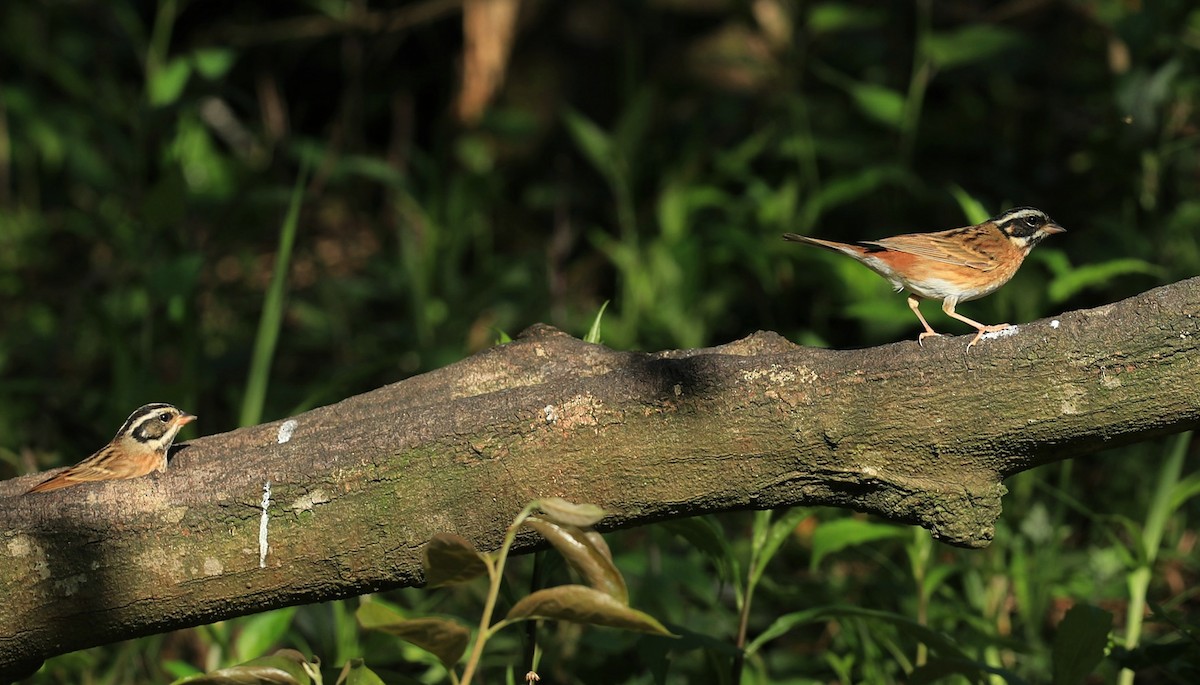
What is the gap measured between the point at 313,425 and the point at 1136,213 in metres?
5.81

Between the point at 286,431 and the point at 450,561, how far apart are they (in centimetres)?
Result: 124

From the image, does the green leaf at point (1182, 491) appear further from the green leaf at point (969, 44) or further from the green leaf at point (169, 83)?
the green leaf at point (169, 83)

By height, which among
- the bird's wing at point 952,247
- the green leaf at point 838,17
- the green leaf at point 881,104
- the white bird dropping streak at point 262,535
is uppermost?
the white bird dropping streak at point 262,535

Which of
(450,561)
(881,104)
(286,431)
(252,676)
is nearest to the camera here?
(450,561)

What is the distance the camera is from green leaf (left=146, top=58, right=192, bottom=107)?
23.6 feet

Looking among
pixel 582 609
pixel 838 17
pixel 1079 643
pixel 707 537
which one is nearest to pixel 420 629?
pixel 582 609

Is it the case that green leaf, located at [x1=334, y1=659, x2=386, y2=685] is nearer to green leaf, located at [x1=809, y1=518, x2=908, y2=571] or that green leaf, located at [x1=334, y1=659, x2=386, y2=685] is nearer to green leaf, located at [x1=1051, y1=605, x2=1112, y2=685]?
green leaf, located at [x1=809, y1=518, x2=908, y2=571]

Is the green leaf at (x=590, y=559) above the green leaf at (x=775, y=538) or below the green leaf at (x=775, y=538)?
above

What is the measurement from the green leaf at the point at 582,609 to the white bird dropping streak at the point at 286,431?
1318 millimetres

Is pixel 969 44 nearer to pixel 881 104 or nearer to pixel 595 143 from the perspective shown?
pixel 881 104

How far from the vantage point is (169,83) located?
7.30 meters

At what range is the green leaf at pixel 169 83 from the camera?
7195mm

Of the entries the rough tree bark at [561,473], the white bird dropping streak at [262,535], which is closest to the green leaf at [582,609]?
the rough tree bark at [561,473]

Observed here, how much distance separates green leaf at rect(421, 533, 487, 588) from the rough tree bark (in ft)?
1.88
